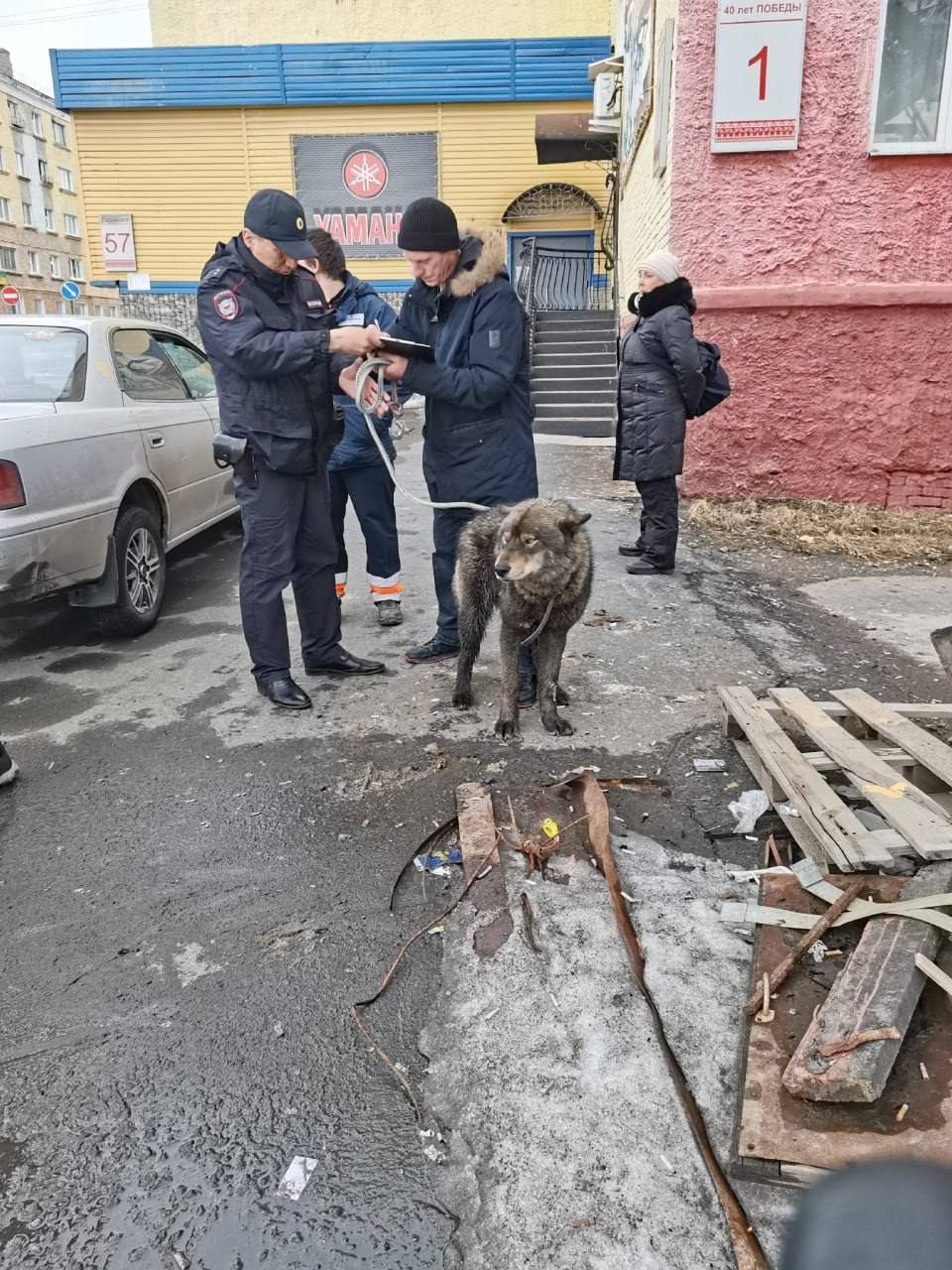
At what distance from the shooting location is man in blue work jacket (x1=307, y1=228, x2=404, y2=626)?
16.6 ft

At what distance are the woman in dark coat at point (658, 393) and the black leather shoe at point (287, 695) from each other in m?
3.17

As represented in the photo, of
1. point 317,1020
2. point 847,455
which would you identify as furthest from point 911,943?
point 847,455

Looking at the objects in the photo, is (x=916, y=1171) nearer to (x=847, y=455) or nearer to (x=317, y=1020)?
(x=317, y=1020)

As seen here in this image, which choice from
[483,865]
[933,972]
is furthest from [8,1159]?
[933,972]

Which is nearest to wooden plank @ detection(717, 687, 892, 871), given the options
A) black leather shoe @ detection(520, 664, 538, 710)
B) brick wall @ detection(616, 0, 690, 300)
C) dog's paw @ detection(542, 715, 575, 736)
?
dog's paw @ detection(542, 715, 575, 736)

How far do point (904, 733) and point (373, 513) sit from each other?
3234mm

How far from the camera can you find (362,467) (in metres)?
5.30

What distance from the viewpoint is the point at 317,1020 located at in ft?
7.75

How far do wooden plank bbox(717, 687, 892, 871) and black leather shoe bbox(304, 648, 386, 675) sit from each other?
1957 mm

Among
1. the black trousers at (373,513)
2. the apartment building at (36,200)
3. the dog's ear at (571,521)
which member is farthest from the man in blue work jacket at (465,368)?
the apartment building at (36,200)

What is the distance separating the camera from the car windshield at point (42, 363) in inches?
201

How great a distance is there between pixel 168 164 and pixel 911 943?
23006mm

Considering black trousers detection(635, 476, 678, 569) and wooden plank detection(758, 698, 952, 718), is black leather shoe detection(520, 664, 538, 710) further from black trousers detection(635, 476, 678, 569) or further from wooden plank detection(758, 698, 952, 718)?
black trousers detection(635, 476, 678, 569)

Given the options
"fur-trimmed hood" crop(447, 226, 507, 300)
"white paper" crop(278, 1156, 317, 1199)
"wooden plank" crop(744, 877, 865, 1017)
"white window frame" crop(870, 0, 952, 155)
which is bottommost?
"white paper" crop(278, 1156, 317, 1199)
